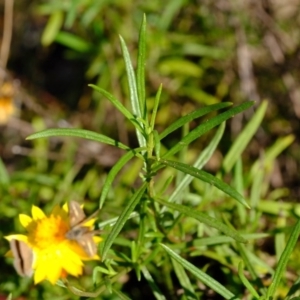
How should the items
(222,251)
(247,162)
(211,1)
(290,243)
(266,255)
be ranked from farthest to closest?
(211,1)
(247,162)
(266,255)
(222,251)
(290,243)

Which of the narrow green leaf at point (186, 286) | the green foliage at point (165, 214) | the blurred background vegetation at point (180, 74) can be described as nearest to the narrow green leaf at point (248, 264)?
the green foliage at point (165, 214)

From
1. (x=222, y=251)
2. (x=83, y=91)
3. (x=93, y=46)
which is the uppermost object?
(x=93, y=46)

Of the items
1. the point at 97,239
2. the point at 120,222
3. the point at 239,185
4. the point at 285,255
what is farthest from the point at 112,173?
the point at 239,185

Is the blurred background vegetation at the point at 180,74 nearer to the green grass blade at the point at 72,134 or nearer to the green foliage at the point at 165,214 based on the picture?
the green foliage at the point at 165,214

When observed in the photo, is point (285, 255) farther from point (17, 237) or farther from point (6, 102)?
point (6, 102)

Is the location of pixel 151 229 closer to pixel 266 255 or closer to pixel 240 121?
pixel 266 255

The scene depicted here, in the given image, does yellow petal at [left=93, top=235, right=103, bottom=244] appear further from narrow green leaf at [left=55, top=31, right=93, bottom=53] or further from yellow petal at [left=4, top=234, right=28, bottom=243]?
narrow green leaf at [left=55, top=31, right=93, bottom=53]

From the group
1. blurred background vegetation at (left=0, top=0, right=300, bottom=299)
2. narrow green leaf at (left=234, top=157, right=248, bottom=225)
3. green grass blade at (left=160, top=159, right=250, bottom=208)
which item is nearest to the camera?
green grass blade at (left=160, top=159, right=250, bottom=208)

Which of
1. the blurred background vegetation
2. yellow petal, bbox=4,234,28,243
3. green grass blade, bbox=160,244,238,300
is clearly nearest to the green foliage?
A: green grass blade, bbox=160,244,238,300

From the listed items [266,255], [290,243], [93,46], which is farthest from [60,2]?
[290,243]
